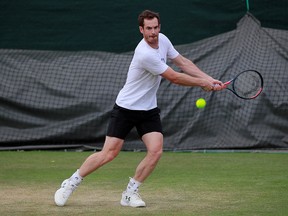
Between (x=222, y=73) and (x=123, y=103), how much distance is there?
4.92 meters

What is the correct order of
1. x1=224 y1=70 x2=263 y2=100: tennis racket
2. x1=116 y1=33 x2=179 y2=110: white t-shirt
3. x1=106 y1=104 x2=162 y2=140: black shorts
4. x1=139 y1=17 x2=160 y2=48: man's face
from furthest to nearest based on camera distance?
1. x1=224 y1=70 x2=263 y2=100: tennis racket
2. x1=106 y1=104 x2=162 y2=140: black shorts
3. x1=116 y1=33 x2=179 y2=110: white t-shirt
4. x1=139 y1=17 x2=160 y2=48: man's face

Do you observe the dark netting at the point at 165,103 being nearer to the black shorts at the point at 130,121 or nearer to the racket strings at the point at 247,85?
the racket strings at the point at 247,85

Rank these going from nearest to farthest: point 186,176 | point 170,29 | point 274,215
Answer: point 274,215
point 186,176
point 170,29

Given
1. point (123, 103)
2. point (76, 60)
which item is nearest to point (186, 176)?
point (123, 103)

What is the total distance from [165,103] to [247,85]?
3.88m

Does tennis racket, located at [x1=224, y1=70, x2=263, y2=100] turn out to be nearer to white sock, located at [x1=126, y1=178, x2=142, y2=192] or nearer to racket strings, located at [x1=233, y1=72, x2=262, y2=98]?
racket strings, located at [x1=233, y1=72, x2=262, y2=98]

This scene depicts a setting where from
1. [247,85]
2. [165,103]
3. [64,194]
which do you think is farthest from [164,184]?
[165,103]

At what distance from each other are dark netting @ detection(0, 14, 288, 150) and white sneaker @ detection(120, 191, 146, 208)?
4640 mm

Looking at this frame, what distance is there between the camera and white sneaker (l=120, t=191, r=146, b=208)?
6453 mm

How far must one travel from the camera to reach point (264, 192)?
7230mm

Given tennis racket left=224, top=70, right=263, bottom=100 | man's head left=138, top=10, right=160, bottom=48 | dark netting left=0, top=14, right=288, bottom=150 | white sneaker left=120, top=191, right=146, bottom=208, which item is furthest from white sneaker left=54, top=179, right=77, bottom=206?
dark netting left=0, top=14, right=288, bottom=150

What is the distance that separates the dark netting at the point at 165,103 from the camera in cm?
1104

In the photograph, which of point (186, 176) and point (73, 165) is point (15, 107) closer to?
point (73, 165)

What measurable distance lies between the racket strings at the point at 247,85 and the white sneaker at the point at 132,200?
1.47 m
